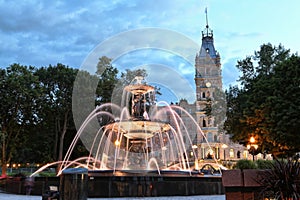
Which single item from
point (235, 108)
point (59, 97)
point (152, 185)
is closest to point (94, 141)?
point (59, 97)

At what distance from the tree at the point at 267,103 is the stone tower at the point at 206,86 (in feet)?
131

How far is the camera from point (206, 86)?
83.0 m

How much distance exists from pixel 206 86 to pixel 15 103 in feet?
185

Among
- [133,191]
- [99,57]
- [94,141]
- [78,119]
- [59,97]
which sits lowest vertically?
[133,191]

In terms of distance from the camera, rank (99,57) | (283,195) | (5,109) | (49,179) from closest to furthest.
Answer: (283,195), (49,179), (5,109), (99,57)

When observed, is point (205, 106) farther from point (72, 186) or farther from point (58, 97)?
point (72, 186)

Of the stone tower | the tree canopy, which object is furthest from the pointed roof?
the tree canopy

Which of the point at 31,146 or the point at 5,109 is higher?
the point at 5,109

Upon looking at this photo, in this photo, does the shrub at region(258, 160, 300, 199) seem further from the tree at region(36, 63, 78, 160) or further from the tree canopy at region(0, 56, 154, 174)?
the tree at region(36, 63, 78, 160)

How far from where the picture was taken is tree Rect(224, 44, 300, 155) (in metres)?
24.5

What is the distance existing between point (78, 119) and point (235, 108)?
16.6 meters

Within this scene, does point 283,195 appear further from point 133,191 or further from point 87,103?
point 87,103

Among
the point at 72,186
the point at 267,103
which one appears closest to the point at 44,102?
the point at 267,103

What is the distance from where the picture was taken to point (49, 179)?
1597 cm
